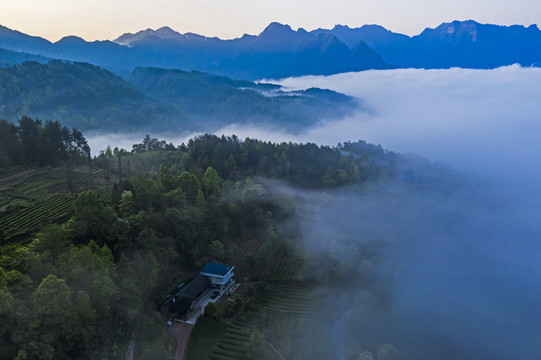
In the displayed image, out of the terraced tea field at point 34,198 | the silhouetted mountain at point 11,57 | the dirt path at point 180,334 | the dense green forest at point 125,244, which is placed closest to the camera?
the dense green forest at point 125,244

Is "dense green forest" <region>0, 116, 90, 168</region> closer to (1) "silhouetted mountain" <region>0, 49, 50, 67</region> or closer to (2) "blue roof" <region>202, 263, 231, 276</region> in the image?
(2) "blue roof" <region>202, 263, 231, 276</region>

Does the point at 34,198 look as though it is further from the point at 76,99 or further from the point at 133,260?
the point at 76,99

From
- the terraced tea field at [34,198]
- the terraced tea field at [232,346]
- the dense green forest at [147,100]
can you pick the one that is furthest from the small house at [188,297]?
the dense green forest at [147,100]

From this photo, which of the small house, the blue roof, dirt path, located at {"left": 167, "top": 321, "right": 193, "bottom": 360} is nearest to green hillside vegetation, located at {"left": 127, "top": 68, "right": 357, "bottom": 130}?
the blue roof

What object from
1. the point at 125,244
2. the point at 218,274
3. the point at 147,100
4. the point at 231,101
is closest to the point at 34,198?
the point at 125,244

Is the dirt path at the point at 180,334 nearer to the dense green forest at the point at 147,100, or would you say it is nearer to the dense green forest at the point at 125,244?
the dense green forest at the point at 125,244
